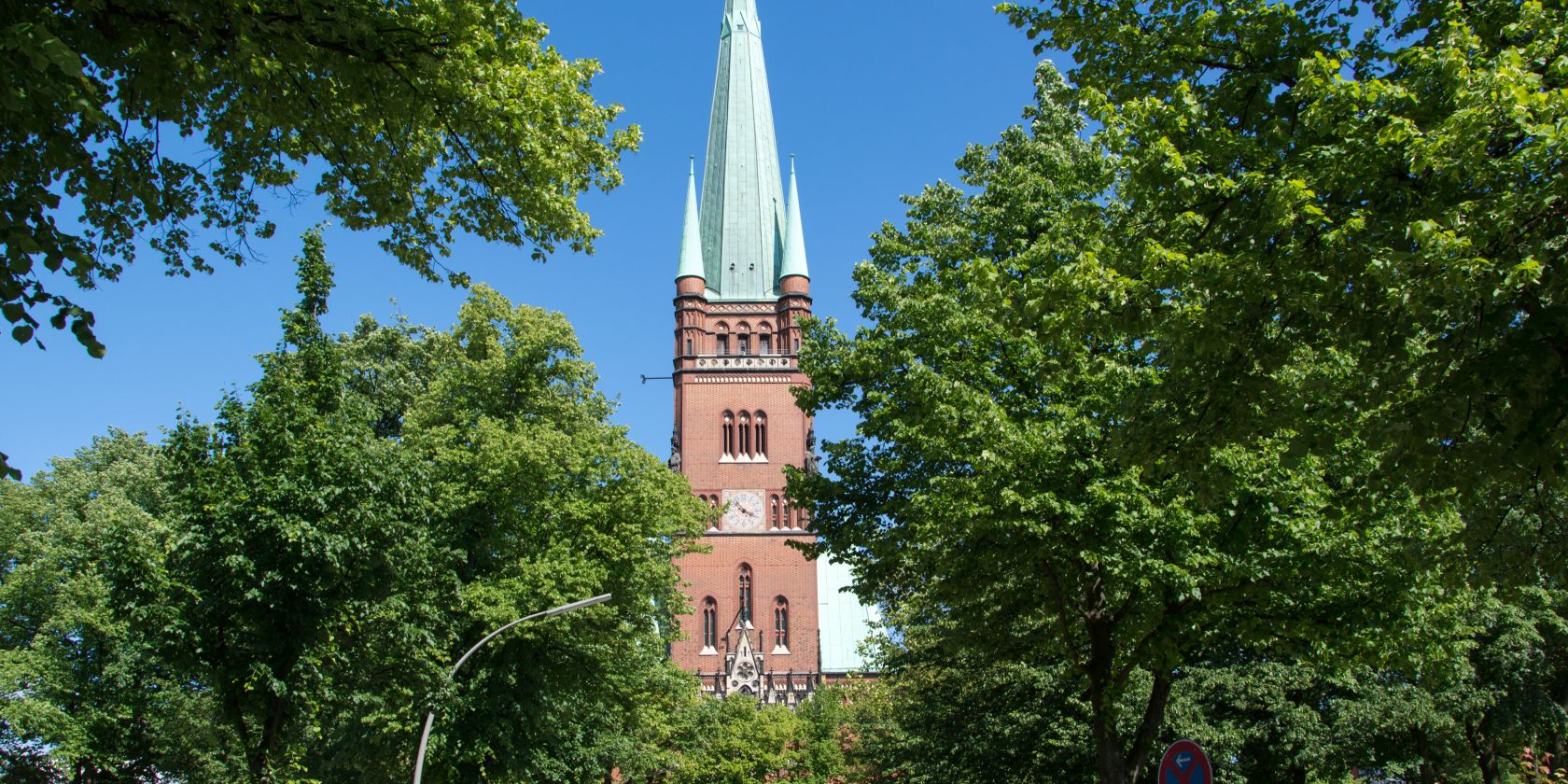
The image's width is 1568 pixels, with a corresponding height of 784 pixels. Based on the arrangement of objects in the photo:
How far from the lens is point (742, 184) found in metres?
79.9

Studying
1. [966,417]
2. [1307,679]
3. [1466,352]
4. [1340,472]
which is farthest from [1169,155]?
[1307,679]

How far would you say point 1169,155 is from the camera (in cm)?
884

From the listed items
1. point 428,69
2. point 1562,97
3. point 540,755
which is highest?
point 428,69

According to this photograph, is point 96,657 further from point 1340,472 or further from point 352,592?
point 1340,472

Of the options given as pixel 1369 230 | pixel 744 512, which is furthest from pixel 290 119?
pixel 744 512

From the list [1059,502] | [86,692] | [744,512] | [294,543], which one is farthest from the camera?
[744,512]

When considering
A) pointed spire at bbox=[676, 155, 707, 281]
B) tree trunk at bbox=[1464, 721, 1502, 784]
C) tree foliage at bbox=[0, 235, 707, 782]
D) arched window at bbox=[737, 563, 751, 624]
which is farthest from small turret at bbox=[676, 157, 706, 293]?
tree trunk at bbox=[1464, 721, 1502, 784]

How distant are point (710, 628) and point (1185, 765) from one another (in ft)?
215

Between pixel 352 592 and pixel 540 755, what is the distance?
24.5 feet

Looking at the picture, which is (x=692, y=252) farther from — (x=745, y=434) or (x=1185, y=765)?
(x=1185, y=765)

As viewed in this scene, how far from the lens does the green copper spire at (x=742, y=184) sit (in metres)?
79.2

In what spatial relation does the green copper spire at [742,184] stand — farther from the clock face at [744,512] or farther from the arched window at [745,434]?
the clock face at [744,512]

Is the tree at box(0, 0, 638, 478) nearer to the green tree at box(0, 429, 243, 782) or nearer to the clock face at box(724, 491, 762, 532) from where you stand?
Result: the green tree at box(0, 429, 243, 782)

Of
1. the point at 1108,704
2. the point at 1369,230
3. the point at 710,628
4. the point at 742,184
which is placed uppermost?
the point at 742,184
